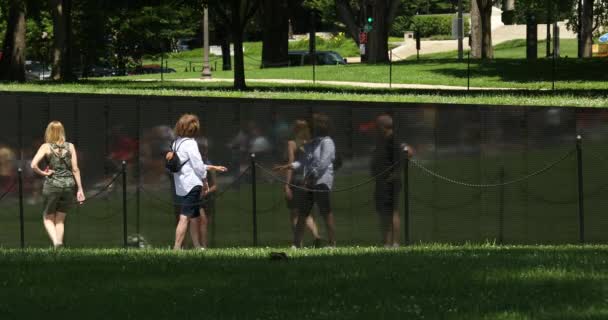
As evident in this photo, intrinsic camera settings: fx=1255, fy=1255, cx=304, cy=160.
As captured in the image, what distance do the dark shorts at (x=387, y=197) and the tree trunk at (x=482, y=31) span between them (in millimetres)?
35132

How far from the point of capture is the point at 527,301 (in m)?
8.78

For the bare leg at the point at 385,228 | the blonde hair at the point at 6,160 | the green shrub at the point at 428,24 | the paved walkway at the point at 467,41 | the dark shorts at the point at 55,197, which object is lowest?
the bare leg at the point at 385,228

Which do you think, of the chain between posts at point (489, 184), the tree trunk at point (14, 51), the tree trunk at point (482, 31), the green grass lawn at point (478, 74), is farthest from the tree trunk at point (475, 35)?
the chain between posts at point (489, 184)

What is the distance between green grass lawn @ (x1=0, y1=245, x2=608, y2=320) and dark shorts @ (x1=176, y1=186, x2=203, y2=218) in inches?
97.9

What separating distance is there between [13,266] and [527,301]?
500 cm

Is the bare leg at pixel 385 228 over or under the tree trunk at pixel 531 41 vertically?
under

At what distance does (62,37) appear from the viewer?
4194 centimetres

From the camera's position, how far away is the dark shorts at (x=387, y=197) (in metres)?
16.7

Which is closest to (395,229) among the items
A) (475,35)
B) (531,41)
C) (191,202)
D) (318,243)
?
(318,243)

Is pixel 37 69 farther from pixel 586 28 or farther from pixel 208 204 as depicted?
pixel 208 204

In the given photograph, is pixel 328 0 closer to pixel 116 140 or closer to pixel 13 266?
pixel 116 140

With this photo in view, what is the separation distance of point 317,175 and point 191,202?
1985mm

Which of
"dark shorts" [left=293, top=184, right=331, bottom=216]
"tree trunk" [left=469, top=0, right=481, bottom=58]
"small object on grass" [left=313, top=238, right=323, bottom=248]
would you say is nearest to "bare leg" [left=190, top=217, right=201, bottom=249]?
"dark shorts" [left=293, top=184, right=331, bottom=216]

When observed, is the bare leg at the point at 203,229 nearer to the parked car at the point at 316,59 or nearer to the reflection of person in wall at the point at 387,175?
the reflection of person in wall at the point at 387,175
